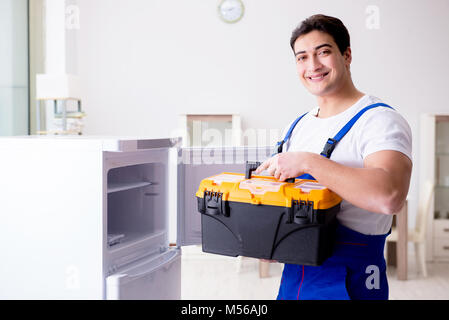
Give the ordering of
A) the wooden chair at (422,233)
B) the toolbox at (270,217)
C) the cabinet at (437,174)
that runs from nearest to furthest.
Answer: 1. the toolbox at (270,217)
2. the wooden chair at (422,233)
3. the cabinet at (437,174)

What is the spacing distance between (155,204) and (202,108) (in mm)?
3206

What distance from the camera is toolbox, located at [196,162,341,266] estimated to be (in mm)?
1154

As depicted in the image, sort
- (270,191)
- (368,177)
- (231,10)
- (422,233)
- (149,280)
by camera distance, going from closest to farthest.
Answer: (368,177), (270,191), (149,280), (422,233), (231,10)

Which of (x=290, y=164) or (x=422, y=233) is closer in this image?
(x=290, y=164)

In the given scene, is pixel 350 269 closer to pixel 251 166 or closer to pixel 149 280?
pixel 251 166

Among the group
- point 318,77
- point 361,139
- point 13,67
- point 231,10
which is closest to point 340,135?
point 361,139

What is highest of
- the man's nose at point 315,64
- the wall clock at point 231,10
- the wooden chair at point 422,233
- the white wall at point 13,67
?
the wall clock at point 231,10

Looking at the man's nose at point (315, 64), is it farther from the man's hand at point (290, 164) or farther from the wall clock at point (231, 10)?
the wall clock at point (231, 10)

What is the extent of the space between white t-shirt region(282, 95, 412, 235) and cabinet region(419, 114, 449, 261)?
3.72m

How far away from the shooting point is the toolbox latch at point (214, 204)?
1.25m

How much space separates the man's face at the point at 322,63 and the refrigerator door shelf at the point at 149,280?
1009mm

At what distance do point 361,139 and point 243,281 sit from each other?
122 inches

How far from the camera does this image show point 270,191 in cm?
119

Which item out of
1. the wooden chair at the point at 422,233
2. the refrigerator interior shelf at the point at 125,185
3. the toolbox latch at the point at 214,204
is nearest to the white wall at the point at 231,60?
the wooden chair at the point at 422,233
